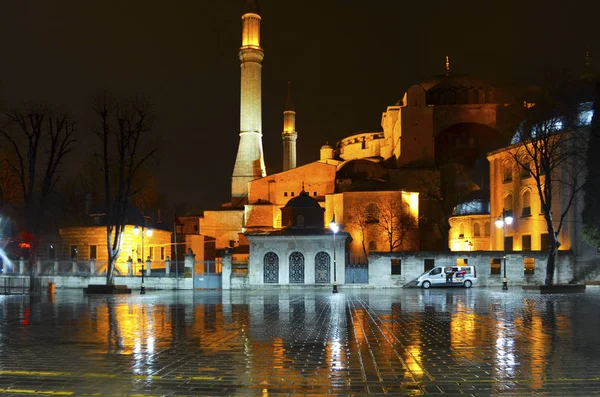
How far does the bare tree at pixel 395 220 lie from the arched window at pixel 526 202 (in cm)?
1483

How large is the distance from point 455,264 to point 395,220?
77.9 ft

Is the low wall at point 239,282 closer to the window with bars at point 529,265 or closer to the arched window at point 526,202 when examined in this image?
Answer: the window with bars at point 529,265

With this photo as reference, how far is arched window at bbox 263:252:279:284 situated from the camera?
1419 inches

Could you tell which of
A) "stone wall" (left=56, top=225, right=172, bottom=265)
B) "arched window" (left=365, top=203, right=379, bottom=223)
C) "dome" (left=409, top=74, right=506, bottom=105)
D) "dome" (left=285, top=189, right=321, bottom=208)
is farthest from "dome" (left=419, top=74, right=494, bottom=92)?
"stone wall" (left=56, top=225, right=172, bottom=265)

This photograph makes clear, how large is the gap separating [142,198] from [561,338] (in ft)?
180

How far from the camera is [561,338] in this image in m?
11.3

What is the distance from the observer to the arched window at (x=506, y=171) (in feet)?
157

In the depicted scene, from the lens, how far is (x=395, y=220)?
60094 mm

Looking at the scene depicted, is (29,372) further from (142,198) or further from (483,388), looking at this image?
(142,198)

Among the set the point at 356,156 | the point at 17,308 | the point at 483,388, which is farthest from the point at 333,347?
the point at 356,156

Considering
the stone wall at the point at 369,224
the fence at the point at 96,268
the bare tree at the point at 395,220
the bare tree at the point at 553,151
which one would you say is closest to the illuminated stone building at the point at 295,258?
the fence at the point at 96,268

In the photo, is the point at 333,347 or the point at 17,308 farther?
the point at 17,308

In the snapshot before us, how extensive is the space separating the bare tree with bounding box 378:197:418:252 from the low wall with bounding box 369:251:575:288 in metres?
22.7

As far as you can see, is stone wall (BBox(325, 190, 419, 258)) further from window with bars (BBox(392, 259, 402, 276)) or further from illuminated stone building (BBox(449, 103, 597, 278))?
window with bars (BBox(392, 259, 402, 276))
